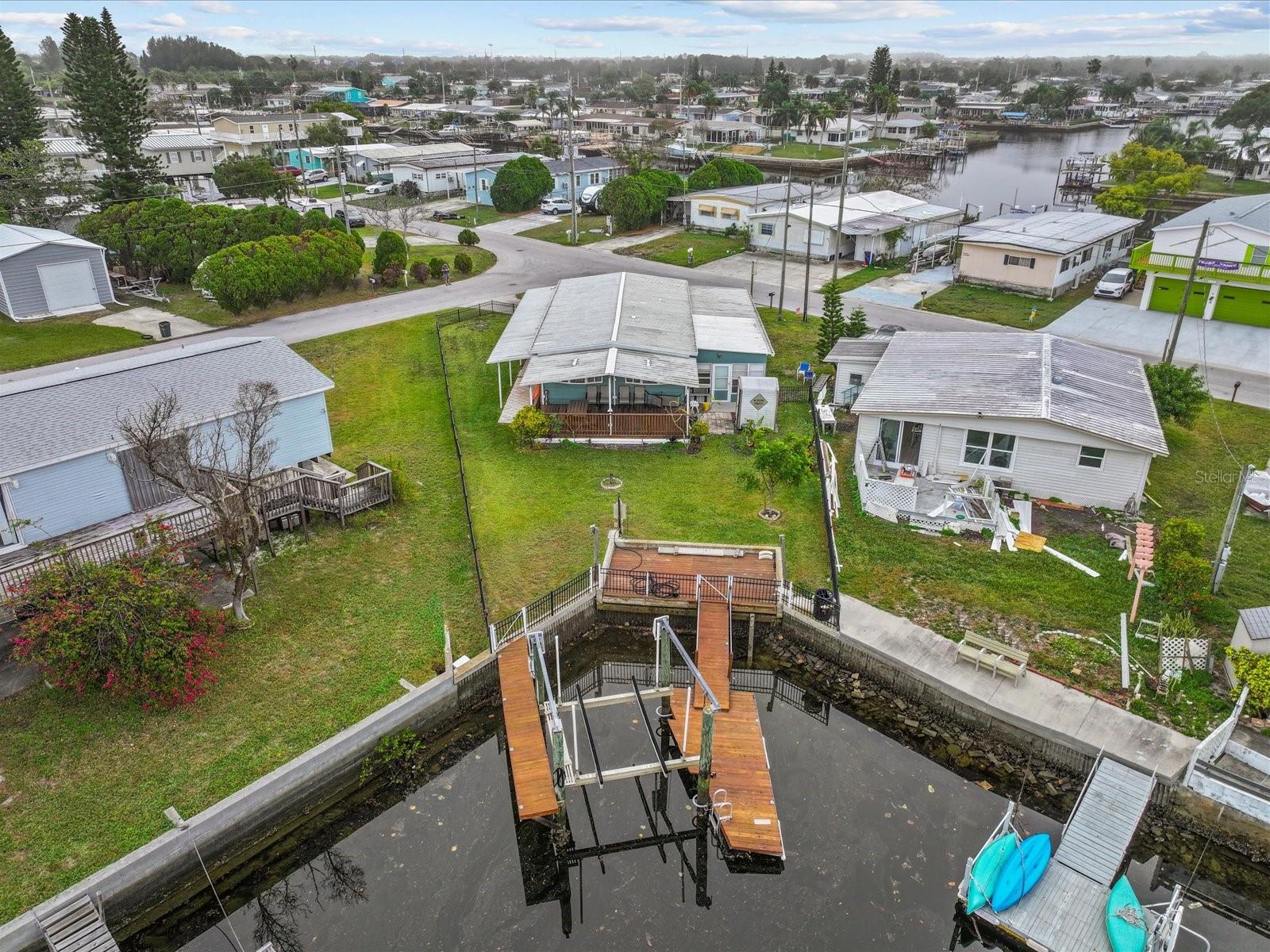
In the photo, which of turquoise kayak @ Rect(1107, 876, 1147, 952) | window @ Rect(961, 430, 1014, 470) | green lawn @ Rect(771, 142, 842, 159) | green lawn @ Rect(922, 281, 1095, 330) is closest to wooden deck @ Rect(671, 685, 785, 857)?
turquoise kayak @ Rect(1107, 876, 1147, 952)

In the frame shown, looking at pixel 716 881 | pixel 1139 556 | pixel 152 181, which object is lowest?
pixel 716 881

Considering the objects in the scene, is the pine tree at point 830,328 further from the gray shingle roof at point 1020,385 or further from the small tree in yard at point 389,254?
the small tree in yard at point 389,254

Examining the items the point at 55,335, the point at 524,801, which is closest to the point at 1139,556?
the point at 524,801

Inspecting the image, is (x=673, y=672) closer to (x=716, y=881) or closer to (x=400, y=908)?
(x=716, y=881)

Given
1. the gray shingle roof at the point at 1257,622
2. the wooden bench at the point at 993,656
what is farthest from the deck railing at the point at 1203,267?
the wooden bench at the point at 993,656

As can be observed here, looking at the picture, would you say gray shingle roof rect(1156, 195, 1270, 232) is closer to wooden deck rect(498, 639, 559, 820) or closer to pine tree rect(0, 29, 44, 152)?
wooden deck rect(498, 639, 559, 820)

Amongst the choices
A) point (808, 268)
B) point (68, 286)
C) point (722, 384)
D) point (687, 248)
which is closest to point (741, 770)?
point (722, 384)
